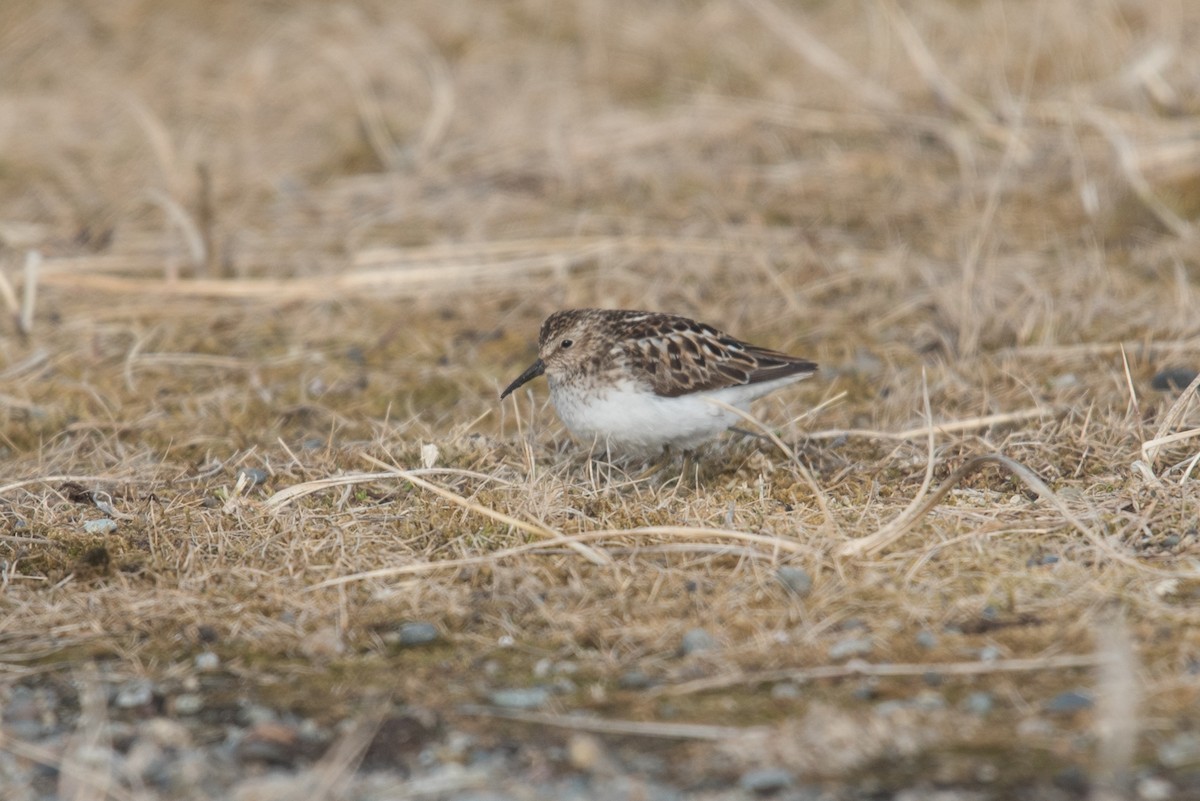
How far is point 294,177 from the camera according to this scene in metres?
10.1

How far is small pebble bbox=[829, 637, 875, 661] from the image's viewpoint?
396cm

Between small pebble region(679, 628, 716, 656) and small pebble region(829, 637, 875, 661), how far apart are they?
354mm

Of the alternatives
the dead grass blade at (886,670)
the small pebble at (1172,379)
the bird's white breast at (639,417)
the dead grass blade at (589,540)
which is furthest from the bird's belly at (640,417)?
the small pebble at (1172,379)

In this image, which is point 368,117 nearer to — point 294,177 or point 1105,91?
point 294,177

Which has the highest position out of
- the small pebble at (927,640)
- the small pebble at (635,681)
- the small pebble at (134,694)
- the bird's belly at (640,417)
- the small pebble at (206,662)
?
the bird's belly at (640,417)

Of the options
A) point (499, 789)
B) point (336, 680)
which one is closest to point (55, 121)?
point (336, 680)

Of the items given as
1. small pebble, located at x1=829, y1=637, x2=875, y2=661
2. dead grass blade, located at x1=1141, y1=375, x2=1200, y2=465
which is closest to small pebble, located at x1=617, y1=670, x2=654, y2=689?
small pebble, located at x1=829, y1=637, x2=875, y2=661

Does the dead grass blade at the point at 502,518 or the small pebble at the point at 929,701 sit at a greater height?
the dead grass blade at the point at 502,518

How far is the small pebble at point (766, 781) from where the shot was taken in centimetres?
331

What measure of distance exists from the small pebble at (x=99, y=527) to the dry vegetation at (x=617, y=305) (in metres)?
0.05

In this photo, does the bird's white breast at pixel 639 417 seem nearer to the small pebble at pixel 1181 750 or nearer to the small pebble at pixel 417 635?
the small pebble at pixel 417 635

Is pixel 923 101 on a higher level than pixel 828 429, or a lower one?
higher

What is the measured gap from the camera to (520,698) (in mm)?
3832

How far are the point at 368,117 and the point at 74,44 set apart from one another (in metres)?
3.98
